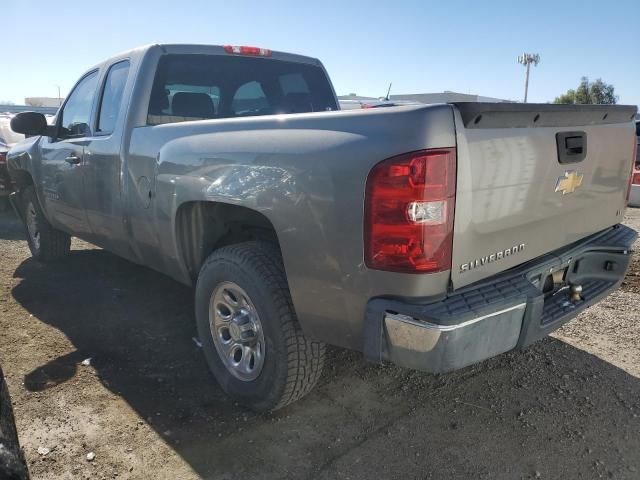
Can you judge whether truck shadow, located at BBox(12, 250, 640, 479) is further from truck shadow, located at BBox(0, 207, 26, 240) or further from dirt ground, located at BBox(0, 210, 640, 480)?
truck shadow, located at BBox(0, 207, 26, 240)

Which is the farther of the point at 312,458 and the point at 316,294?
the point at 312,458

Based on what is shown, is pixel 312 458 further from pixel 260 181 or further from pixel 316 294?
pixel 260 181

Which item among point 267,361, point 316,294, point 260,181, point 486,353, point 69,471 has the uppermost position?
point 260,181

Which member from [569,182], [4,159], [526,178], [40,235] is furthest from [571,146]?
[4,159]

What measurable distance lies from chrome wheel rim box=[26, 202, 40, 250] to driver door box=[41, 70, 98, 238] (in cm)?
77

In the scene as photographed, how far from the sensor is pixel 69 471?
2.42 meters

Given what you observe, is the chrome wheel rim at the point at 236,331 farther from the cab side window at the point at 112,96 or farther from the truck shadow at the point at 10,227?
the truck shadow at the point at 10,227

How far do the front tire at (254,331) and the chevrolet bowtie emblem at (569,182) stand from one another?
140 cm

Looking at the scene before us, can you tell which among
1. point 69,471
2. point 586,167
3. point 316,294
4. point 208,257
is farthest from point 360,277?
point 69,471

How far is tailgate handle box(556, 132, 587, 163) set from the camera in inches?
95.9

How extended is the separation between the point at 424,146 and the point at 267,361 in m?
1.36

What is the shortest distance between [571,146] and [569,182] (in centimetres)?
18

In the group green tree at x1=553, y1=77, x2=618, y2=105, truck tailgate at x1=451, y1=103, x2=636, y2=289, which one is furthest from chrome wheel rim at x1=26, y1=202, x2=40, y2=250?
green tree at x1=553, y1=77, x2=618, y2=105

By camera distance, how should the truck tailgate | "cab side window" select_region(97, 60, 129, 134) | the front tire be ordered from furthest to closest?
"cab side window" select_region(97, 60, 129, 134) < the front tire < the truck tailgate
